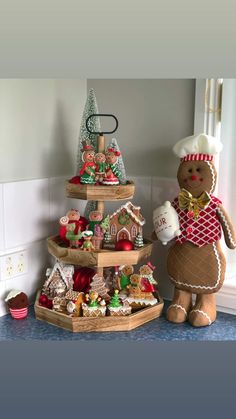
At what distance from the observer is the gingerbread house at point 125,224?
119 centimetres

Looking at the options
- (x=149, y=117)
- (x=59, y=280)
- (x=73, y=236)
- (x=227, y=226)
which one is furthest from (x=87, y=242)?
(x=149, y=117)

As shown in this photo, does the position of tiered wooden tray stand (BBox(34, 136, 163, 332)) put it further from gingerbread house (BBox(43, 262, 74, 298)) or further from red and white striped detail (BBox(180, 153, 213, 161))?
red and white striped detail (BBox(180, 153, 213, 161))

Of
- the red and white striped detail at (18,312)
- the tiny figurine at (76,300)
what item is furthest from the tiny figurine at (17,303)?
the tiny figurine at (76,300)

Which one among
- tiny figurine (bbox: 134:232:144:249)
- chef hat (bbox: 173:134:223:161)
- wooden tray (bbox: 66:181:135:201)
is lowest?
tiny figurine (bbox: 134:232:144:249)

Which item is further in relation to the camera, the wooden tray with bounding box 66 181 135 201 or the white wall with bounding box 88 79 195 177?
the white wall with bounding box 88 79 195 177

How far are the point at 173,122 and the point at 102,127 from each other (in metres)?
0.25

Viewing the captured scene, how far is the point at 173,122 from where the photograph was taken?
51.4 inches

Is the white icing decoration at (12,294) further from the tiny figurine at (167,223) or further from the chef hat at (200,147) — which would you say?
the chef hat at (200,147)

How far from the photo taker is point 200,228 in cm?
114

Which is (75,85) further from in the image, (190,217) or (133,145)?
(190,217)

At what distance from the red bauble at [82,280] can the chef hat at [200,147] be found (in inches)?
16.1

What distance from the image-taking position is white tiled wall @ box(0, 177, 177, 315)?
3.94 ft

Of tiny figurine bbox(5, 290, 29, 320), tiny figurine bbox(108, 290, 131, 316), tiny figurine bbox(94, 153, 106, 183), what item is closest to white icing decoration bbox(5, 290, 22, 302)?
tiny figurine bbox(5, 290, 29, 320)

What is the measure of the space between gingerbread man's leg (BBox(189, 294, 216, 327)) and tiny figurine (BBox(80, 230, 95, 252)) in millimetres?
313
